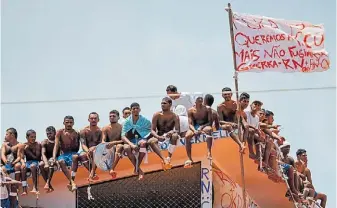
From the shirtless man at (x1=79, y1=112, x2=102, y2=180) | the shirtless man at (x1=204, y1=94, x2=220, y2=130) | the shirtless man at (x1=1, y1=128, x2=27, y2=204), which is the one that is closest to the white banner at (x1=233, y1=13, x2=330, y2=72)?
the shirtless man at (x1=204, y1=94, x2=220, y2=130)

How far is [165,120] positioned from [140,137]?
518mm

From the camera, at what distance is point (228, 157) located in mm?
11734

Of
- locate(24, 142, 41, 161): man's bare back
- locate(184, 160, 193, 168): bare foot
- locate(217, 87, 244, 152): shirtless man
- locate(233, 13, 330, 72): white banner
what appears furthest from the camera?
locate(233, 13, 330, 72): white banner

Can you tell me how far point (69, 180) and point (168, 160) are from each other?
1.76 m

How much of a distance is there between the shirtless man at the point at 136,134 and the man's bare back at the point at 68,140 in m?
0.89

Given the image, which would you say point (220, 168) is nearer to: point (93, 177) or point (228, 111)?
point (228, 111)

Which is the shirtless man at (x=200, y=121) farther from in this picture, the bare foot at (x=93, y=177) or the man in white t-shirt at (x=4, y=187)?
the man in white t-shirt at (x=4, y=187)

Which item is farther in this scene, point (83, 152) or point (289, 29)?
point (289, 29)

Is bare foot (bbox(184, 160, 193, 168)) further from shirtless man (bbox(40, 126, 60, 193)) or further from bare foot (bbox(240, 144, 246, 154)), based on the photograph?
shirtless man (bbox(40, 126, 60, 193))

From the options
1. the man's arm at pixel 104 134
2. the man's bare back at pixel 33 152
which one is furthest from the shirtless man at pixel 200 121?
the man's bare back at pixel 33 152

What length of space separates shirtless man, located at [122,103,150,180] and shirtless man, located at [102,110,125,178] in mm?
126

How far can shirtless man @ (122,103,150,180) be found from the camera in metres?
11.4

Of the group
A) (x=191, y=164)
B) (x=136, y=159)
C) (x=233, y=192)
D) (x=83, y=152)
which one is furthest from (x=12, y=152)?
(x=233, y=192)

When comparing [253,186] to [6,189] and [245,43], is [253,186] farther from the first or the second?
[6,189]
